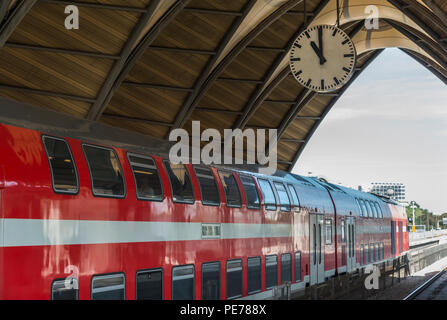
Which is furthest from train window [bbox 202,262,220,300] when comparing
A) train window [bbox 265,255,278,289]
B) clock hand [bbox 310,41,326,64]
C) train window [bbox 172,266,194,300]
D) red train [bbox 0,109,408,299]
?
clock hand [bbox 310,41,326,64]

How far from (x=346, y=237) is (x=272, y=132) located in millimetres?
28757

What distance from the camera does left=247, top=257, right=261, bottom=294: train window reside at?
16.8m

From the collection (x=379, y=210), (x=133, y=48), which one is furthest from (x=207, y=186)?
(x=133, y=48)

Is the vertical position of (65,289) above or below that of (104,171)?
below

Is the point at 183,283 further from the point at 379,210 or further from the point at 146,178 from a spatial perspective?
the point at 379,210

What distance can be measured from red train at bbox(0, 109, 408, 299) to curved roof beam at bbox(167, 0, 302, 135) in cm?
2085

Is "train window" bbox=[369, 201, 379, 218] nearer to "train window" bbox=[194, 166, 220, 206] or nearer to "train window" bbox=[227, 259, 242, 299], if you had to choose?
"train window" bbox=[227, 259, 242, 299]

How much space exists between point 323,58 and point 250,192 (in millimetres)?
4674

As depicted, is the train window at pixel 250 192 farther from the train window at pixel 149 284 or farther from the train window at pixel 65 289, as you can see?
the train window at pixel 65 289

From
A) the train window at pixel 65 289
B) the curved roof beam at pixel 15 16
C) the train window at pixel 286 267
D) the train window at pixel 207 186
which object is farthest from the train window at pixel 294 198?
the curved roof beam at pixel 15 16

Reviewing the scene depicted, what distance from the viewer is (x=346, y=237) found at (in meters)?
26.6

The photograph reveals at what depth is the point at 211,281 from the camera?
571 inches

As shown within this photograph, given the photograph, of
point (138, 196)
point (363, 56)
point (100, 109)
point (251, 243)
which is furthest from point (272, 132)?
point (138, 196)

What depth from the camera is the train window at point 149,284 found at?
11.4 metres
